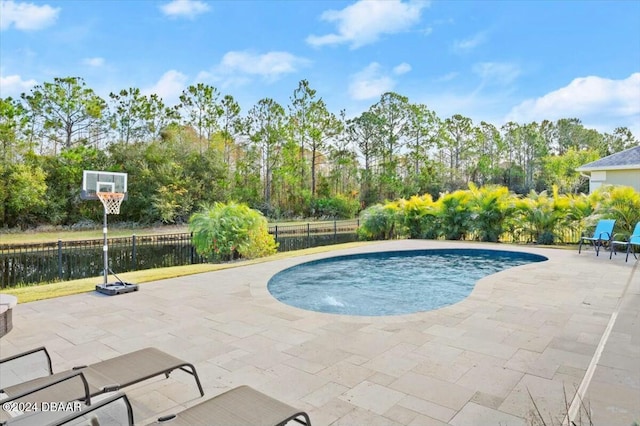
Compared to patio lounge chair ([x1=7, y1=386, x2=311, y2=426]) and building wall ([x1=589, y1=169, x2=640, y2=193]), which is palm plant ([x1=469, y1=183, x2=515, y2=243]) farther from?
patio lounge chair ([x1=7, y1=386, x2=311, y2=426])

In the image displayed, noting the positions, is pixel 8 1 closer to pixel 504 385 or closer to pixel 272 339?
pixel 272 339

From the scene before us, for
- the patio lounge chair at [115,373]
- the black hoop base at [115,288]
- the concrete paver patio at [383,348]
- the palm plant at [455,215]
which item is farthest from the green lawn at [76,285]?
the palm plant at [455,215]

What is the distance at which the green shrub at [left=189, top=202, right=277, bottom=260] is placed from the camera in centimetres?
978

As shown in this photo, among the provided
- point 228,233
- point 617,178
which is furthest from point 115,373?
point 617,178

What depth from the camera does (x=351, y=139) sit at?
2884 centimetres

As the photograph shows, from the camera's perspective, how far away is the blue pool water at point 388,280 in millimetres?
6238

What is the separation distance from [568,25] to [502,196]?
17.8 ft

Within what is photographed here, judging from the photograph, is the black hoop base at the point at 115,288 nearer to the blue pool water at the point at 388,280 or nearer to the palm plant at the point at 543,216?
the blue pool water at the point at 388,280

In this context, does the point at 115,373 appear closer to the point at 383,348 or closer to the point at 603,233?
the point at 383,348

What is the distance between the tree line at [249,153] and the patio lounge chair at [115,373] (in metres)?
18.9

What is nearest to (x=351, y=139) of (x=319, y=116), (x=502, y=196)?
(x=319, y=116)

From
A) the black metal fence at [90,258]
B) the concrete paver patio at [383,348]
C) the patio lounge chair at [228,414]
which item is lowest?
the black metal fence at [90,258]

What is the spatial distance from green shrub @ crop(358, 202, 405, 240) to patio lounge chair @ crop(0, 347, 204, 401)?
12768mm

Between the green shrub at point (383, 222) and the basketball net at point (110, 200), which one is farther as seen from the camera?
the green shrub at point (383, 222)
